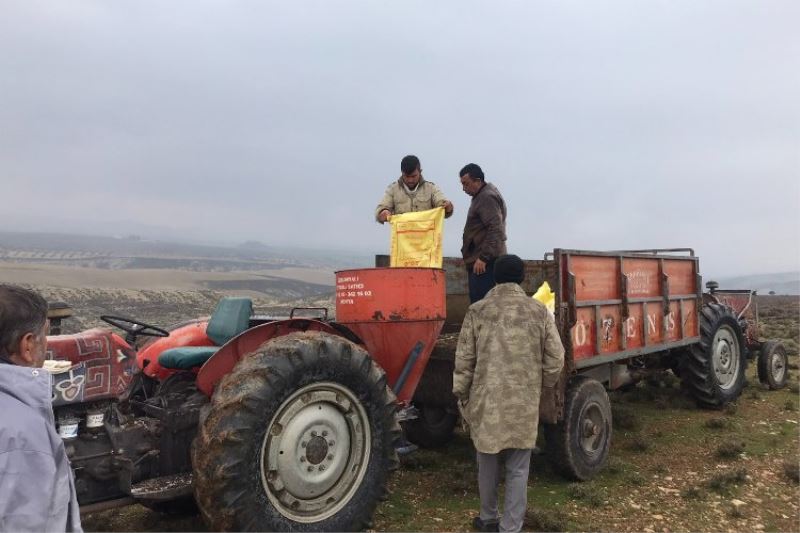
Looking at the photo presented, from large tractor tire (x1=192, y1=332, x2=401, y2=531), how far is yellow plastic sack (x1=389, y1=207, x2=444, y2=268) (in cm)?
148

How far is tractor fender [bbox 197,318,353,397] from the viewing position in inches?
153

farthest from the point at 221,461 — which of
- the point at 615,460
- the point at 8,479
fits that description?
the point at 615,460

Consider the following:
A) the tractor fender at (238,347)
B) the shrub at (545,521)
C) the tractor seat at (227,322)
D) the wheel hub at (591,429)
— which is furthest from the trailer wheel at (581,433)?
the tractor seat at (227,322)

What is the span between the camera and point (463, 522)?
4391 mm

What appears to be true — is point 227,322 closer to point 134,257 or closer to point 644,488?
point 644,488

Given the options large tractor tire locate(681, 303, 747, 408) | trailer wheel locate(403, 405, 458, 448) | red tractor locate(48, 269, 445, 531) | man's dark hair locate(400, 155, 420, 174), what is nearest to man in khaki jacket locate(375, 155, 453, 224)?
man's dark hair locate(400, 155, 420, 174)

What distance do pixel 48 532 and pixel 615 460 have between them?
5.48 m

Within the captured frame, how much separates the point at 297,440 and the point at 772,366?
9.08m

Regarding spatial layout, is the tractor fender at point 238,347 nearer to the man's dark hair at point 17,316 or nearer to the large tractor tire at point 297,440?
the large tractor tire at point 297,440

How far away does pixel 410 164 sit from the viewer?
5422 mm

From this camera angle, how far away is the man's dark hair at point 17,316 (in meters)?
1.62

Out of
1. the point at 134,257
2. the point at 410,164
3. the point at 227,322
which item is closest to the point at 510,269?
the point at 410,164

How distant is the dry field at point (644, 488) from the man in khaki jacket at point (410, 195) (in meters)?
2.54

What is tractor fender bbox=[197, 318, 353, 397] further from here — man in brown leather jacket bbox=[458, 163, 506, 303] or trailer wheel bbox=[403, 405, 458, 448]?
trailer wheel bbox=[403, 405, 458, 448]
